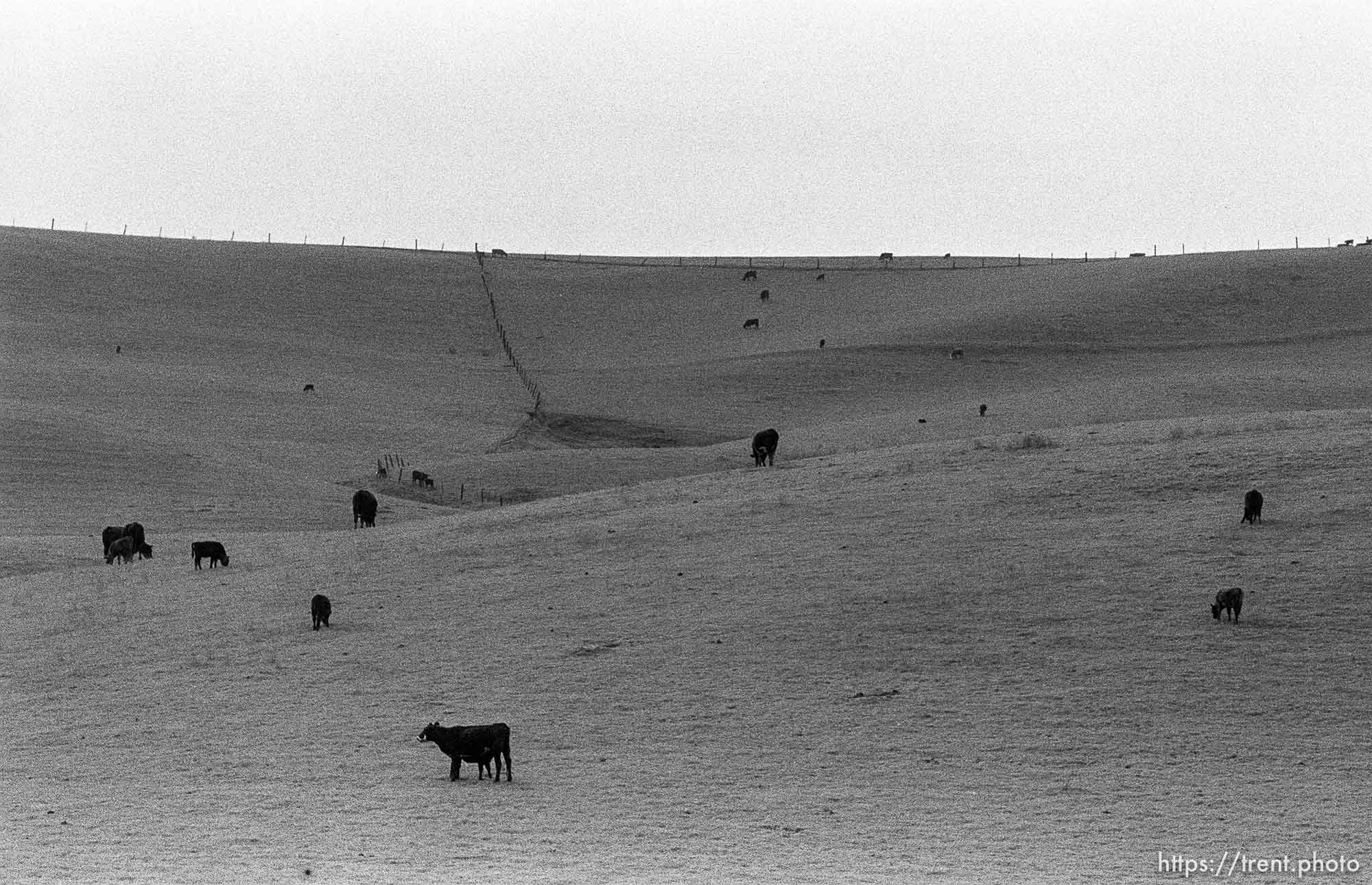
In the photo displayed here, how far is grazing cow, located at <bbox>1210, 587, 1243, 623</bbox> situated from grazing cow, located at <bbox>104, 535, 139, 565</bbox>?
2128cm

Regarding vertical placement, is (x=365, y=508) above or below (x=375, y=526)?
above

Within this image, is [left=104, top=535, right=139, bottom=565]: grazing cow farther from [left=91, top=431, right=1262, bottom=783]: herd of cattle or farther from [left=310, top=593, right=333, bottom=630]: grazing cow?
[left=310, top=593, right=333, bottom=630]: grazing cow

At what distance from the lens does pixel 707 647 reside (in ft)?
78.0

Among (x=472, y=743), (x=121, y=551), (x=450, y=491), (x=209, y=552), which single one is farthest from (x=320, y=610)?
(x=450, y=491)

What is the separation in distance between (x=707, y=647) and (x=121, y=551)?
51.3 feet

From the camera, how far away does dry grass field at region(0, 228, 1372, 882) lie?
16125 mm

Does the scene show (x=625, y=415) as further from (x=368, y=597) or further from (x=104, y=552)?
(x=368, y=597)

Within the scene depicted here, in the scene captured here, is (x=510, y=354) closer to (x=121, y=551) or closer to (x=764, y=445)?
(x=764, y=445)

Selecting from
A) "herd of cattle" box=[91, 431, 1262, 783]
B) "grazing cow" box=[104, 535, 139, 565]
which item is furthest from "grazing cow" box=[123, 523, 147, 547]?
"grazing cow" box=[104, 535, 139, 565]

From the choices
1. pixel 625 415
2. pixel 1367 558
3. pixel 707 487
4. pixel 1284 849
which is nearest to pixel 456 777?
pixel 1284 849

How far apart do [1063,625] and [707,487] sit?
13822 millimetres

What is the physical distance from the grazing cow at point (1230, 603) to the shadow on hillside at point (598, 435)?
113 ft

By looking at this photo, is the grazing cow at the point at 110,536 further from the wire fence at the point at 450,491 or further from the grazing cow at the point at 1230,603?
the grazing cow at the point at 1230,603

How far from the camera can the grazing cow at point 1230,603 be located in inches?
930
